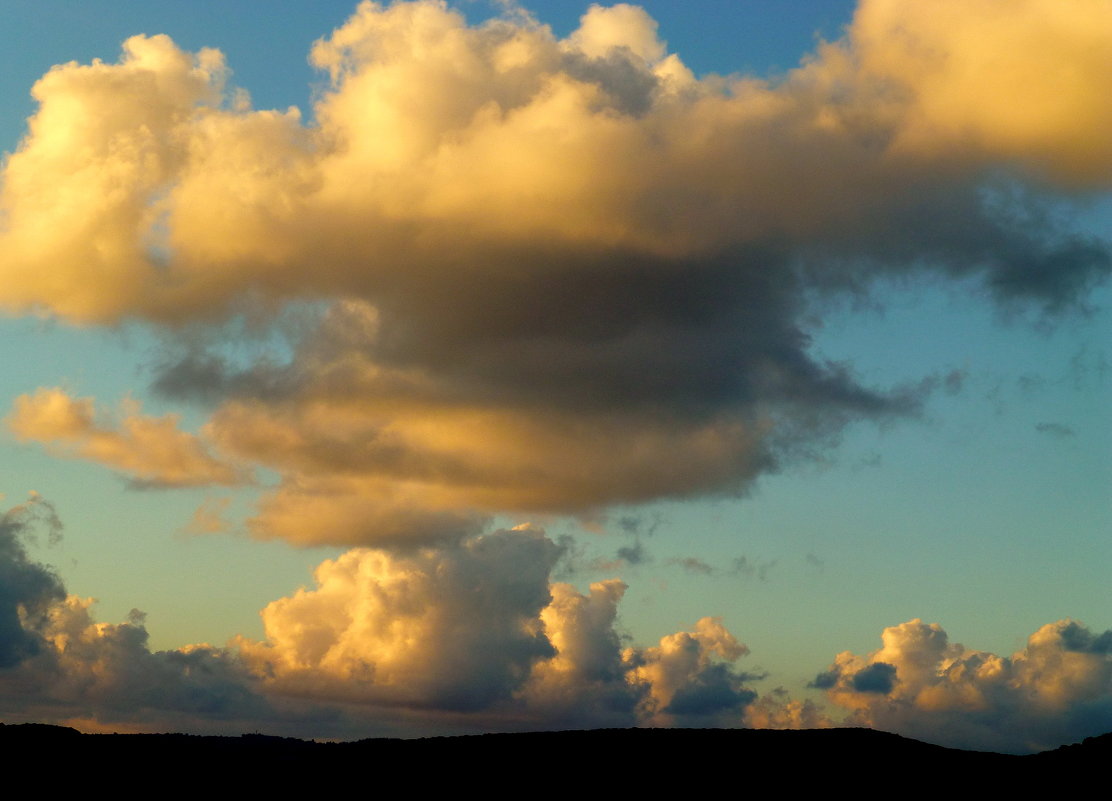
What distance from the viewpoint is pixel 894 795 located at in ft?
635

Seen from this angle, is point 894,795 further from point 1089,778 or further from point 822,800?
point 1089,778

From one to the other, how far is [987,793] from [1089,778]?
1423 cm

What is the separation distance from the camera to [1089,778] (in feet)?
603

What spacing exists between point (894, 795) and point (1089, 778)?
2766 cm

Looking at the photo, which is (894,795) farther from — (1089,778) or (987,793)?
(1089,778)

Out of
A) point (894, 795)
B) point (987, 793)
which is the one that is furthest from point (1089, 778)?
point (894, 795)

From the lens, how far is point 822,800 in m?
196

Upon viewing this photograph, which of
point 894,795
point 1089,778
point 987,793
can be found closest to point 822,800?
point 894,795

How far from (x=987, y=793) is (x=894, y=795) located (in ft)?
44.7

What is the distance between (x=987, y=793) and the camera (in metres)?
187

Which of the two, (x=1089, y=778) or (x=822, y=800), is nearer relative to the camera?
(x=1089, y=778)

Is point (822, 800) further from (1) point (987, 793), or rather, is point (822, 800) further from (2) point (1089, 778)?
(2) point (1089, 778)

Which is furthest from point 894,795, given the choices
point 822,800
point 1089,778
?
point 1089,778
